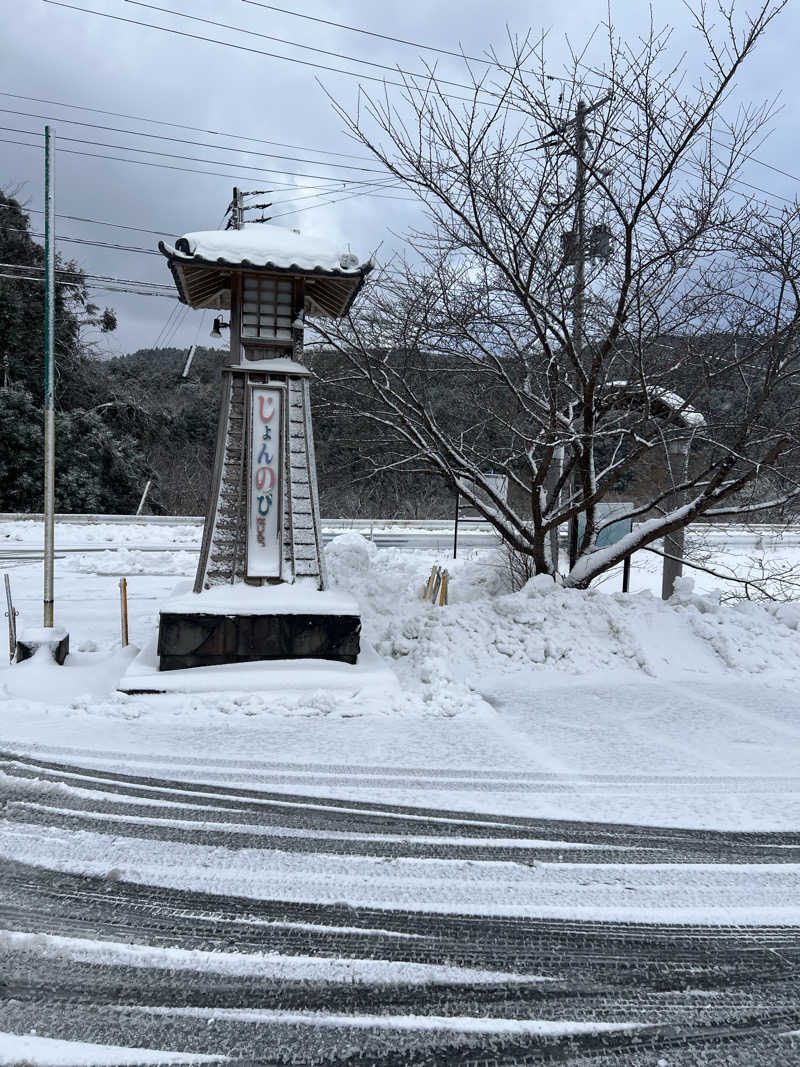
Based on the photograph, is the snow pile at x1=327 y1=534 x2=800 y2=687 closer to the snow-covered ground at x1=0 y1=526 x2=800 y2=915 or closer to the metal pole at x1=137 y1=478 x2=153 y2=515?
the snow-covered ground at x1=0 y1=526 x2=800 y2=915

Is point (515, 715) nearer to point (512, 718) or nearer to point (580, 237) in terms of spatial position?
point (512, 718)

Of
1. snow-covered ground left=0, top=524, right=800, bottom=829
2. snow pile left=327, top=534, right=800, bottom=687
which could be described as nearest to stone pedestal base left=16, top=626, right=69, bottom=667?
snow-covered ground left=0, top=524, right=800, bottom=829

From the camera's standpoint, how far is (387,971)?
2.85 metres

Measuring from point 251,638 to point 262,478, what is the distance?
167 cm

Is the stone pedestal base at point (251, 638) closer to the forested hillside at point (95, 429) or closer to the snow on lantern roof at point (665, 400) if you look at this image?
the snow on lantern roof at point (665, 400)

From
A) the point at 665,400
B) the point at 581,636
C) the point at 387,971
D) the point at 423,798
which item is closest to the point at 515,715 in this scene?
the point at 581,636

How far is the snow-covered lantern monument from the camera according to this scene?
700cm

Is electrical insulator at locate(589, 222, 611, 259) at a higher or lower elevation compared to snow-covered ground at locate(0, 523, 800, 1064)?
higher

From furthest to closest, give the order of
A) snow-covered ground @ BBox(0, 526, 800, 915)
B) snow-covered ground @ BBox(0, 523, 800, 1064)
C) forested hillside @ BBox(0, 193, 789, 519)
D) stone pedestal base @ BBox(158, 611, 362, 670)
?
forested hillside @ BBox(0, 193, 789, 519) → stone pedestal base @ BBox(158, 611, 362, 670) → snow-covered ground @ BBox(0, 526, 800, 915) → snow-covered ground @ BBox(0, 523, 800, 1064)

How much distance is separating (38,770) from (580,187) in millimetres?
7432

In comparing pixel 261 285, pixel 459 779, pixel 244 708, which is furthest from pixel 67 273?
pixel 459 779

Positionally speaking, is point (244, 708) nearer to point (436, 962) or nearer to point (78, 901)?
point (78, 901)

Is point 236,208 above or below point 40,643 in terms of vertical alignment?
above

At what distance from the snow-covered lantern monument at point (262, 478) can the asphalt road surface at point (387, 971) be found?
2970 millimetres
